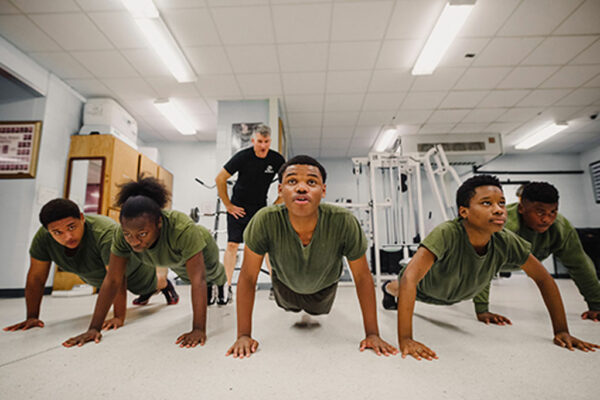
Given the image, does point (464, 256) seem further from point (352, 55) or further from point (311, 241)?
point (352, 55)

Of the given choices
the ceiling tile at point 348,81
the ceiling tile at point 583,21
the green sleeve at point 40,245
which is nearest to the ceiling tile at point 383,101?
the ceiling tile at point 348,81

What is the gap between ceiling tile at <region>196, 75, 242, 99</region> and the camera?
4.08 meters

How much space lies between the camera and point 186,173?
6.43 metres

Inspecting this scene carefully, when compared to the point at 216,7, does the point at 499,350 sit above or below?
below

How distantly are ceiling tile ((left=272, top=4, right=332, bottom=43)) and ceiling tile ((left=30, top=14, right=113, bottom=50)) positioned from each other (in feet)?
6.56

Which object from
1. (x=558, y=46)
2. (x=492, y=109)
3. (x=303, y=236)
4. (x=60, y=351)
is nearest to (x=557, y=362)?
(x=303, y=236)

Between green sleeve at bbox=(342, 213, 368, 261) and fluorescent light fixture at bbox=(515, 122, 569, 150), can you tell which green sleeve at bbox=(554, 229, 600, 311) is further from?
fluorescent light fixture at bbox=(515, 122, 569, 150)

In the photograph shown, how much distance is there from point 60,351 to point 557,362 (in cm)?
208

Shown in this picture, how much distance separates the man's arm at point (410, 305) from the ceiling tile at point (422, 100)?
12.6 ft

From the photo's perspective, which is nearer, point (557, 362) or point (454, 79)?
point (557, 362)

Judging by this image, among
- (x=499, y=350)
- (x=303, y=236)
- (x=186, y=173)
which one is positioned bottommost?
(x=499, y=350)

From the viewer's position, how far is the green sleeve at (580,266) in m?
1.81

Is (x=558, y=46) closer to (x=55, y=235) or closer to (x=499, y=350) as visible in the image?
(x=499, y=350)

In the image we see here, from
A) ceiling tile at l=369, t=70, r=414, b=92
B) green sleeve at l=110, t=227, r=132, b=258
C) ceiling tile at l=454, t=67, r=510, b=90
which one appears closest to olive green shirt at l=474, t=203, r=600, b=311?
green sleeve at l=110, t=227, r=132, b=258
